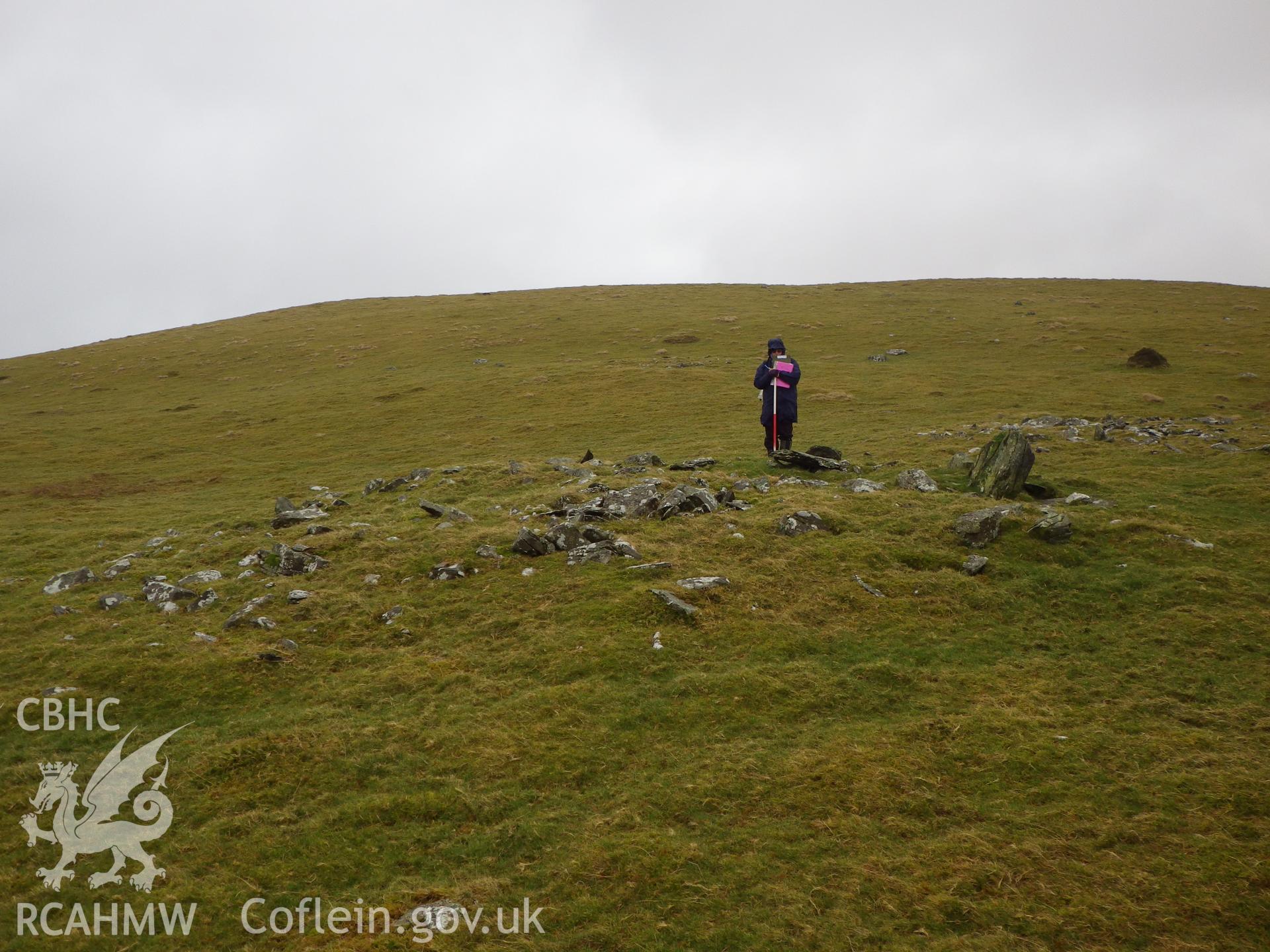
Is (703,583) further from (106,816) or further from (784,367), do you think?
(784,367)

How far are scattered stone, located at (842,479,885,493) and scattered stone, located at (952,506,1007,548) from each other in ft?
10.8

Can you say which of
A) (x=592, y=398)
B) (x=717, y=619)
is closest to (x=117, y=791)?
(x=717, y=619)

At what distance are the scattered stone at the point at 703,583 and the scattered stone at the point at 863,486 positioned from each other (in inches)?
262

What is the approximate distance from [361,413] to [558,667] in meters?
38.4

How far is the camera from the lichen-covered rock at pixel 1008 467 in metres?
17.8

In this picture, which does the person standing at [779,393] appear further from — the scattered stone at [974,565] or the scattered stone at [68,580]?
the scattered stone at [68,580]

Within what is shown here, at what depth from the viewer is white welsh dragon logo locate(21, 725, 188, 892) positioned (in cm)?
802

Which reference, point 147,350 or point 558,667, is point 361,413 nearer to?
point 558,667

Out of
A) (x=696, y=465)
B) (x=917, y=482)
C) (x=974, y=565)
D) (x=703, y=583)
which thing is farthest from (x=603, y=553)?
(x=917, y=482)

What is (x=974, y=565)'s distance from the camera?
13859 millimetres

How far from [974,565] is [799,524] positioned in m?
3.63

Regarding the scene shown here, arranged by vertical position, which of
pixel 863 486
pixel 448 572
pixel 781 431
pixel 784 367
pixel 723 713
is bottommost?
pixel 723 713

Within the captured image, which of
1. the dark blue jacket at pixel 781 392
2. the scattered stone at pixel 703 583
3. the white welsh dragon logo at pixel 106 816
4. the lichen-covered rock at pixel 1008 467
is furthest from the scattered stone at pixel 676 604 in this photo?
the dark blue jacket at pixel 781 392

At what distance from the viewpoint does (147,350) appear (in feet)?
252
